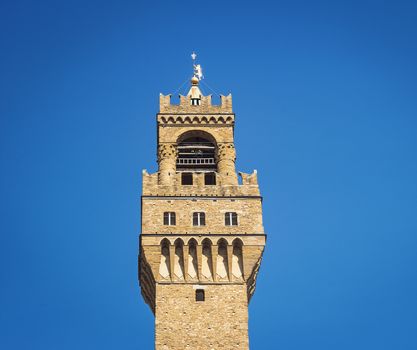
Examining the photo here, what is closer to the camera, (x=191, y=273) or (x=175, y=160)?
(x=191, y=273)

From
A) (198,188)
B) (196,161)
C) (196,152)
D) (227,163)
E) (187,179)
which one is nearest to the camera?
(198,188)

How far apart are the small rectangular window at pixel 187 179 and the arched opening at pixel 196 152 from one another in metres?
0.97

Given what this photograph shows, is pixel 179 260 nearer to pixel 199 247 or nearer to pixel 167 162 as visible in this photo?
pixel 199 247

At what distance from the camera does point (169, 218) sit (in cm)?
5962

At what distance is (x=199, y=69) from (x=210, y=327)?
2315 cm

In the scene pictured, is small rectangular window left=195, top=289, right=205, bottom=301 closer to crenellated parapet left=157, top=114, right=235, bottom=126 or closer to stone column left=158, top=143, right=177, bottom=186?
stone column left=158, top=143, right=177, bottom=186

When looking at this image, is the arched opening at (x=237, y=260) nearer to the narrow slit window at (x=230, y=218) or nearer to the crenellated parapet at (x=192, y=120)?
the narrow slit window at (x=230, y=218)

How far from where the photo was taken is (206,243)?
59.0m

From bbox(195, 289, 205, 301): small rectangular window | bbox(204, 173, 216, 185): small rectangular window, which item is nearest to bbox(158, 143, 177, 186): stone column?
bbox(204, 173, 216, 185): small rectangular window

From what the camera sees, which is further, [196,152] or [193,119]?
[193,119]

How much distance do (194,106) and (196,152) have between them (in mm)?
3573

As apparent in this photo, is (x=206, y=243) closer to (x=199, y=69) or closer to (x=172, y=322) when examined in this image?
(x=172, y=322)

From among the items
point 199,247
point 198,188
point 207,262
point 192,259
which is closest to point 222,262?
point 207,262
